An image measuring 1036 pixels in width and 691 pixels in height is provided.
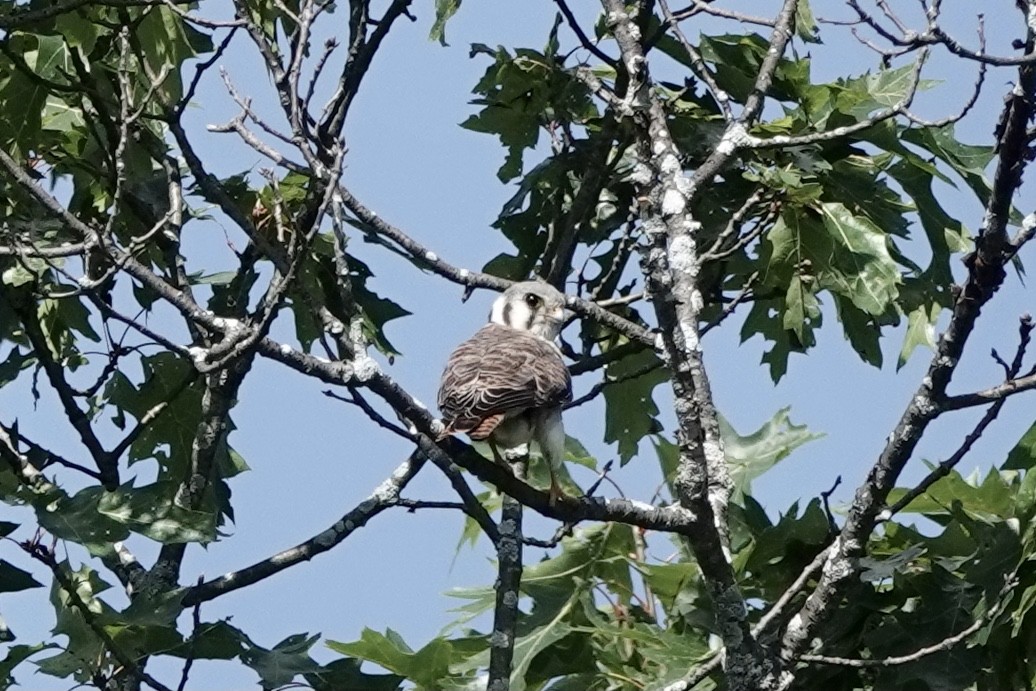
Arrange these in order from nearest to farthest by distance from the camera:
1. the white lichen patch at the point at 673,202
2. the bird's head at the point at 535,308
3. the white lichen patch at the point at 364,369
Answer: the white lichen patch at the point at 364,369 → the white lichen patch at the point at 673,202 → the bird's head at the point at 535,308

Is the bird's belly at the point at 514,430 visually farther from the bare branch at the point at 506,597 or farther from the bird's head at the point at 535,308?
the bird's head at the point at 535,308

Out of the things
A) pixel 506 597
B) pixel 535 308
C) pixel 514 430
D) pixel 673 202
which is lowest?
pixel 506 597

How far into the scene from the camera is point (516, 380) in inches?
169

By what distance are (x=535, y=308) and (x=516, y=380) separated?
0.73 metres

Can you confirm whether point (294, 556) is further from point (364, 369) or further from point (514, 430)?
point (364, 369)

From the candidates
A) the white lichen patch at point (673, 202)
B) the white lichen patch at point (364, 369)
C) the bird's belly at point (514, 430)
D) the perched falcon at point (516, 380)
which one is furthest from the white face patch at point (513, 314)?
the white lichen patch at point (364, 369)

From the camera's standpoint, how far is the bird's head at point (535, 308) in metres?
4.90

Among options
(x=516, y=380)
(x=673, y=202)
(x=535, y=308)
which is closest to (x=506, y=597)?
(x=516, y=380)

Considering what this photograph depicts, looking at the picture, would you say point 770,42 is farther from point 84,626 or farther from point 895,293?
point 84,626

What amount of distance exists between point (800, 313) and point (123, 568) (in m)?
2.30

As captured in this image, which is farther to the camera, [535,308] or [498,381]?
[535,308]

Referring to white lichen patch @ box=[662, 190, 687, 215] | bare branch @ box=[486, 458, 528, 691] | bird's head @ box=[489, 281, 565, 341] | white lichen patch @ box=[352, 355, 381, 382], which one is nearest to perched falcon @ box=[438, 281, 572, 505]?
bird's head @ box=[489, 281, 565, 341]

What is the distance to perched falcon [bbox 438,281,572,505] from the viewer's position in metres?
4.05

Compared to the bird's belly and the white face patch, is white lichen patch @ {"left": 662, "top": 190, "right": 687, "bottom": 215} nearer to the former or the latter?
the bird's belly
